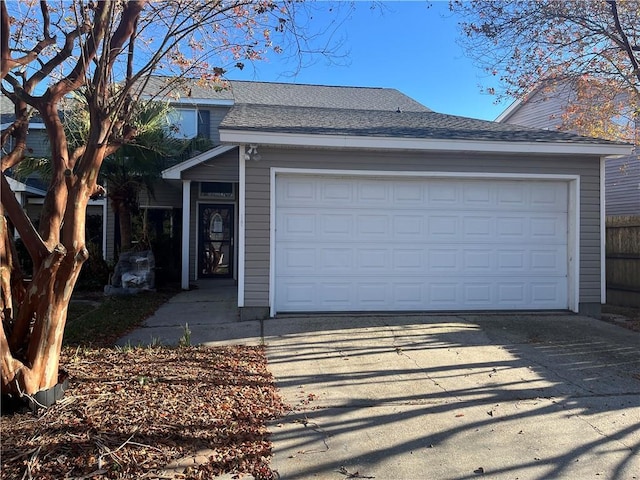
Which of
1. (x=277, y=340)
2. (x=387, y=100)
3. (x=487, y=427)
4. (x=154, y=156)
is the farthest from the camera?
(x=387, y=100)

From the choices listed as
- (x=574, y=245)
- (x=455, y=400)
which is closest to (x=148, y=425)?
(x=455, y=400)

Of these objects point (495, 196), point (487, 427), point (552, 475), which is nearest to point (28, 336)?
point (487, 427)

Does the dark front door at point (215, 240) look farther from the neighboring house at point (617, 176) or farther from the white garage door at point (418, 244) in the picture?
the neighboring house at point (617, 176)

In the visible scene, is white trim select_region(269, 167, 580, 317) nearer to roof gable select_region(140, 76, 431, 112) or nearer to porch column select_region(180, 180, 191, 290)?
porch column select_region(180, 180, 191, 290)

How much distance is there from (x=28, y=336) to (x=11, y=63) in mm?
2426

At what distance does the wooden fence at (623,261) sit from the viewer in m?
9.99

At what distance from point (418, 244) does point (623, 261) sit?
5340 mm

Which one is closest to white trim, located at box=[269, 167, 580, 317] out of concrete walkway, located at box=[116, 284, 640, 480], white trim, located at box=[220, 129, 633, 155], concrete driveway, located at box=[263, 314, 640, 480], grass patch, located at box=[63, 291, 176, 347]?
white trim, located at box=[220, 129, 633, 155]

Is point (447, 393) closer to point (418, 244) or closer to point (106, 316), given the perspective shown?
point (418, 244)

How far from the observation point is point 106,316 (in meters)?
8.34

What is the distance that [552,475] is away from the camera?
10.6 ft

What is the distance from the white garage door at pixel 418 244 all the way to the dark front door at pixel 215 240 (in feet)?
22.9

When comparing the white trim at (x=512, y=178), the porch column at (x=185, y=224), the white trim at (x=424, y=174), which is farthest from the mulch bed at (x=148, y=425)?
the porch column at (x=185, y=224)

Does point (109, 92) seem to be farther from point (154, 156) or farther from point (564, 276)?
point (564, 276)
